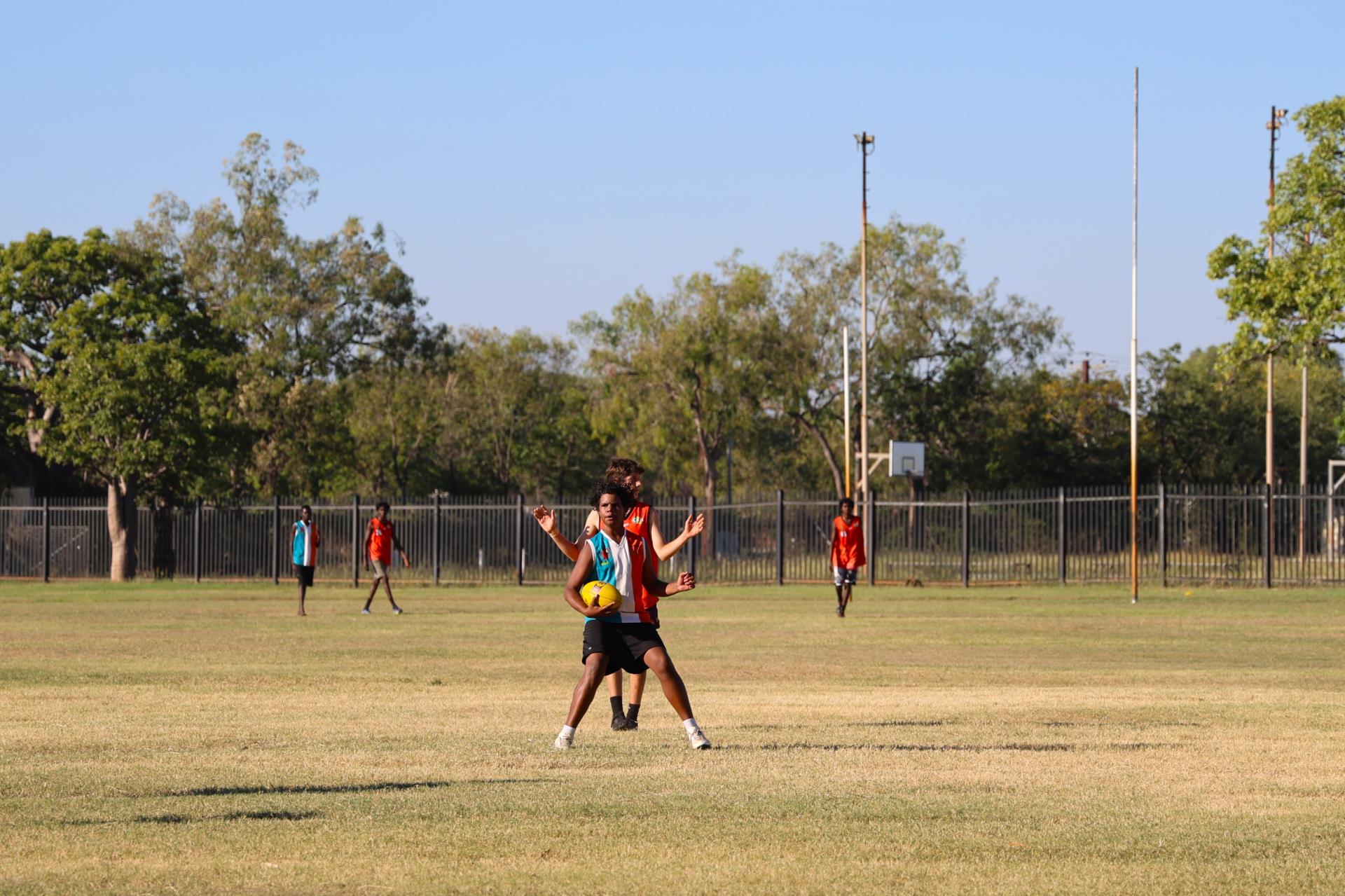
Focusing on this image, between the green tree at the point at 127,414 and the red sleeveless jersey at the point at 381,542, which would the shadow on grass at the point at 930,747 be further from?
the green tree at the point at 127,414

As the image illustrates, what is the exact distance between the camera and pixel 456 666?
18562 millimetres

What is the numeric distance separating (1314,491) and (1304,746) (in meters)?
28.4

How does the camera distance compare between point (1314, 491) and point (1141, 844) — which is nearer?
point (1141, 844)

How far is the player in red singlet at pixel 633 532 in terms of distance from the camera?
37.2ft

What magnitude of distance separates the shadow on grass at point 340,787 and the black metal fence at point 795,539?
2878 cm

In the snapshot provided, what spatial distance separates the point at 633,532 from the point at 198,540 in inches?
1432

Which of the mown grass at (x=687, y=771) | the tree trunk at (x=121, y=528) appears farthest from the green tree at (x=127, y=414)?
the mown grass at (x=687, y=771)

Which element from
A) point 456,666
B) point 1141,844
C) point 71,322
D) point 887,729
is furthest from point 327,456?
point 1141,844

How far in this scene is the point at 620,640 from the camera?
11445mm

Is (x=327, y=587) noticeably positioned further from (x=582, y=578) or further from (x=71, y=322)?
(x=582, y=578)

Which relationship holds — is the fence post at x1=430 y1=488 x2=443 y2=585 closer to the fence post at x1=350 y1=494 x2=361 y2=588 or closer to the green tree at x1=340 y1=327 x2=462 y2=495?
the fence post at x1=350 y1=494 x2=361 y2=588

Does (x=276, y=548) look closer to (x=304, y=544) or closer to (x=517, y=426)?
(x=304, y=544)

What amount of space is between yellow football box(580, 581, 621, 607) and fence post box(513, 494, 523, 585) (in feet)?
106

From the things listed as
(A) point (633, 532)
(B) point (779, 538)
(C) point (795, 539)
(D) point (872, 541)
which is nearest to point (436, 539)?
(B) point (779, 538)
